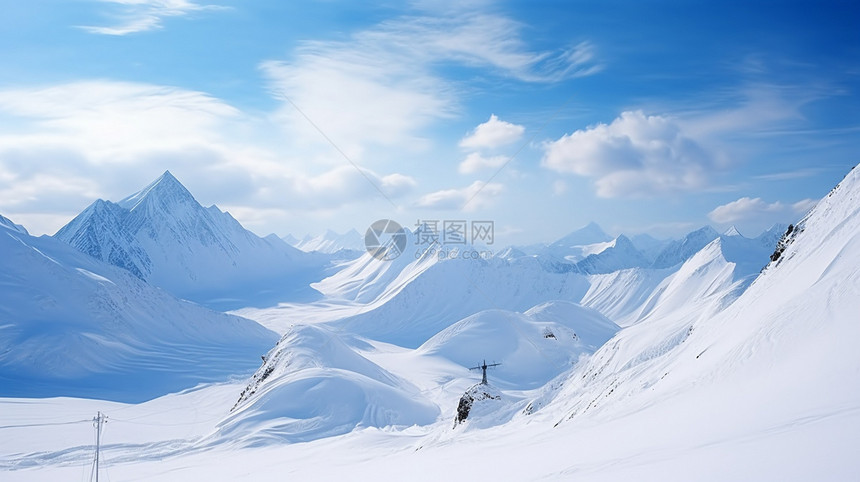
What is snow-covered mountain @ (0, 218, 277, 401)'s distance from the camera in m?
122

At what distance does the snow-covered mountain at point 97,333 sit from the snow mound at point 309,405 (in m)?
60.8

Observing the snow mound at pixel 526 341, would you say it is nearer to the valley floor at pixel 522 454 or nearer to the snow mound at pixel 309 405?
the snow mound at pixel 309 405

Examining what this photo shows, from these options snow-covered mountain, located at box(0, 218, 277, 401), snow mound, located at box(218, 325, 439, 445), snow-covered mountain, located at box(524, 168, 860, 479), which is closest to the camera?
snow-covered mountain, located at box(524, 168, 860, 479)

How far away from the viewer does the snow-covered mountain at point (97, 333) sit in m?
122

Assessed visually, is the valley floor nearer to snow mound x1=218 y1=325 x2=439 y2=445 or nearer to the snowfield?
the snowfield

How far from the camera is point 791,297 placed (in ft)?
64.8

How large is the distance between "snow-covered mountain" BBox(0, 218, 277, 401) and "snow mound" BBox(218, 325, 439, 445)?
200ft

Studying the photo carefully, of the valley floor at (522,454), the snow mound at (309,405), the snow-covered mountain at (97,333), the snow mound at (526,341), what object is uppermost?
the snow-covered mountain at (97,333)

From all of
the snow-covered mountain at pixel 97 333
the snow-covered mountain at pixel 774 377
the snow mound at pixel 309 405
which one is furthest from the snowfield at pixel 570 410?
the snow-covered mountain at pixel 97 333

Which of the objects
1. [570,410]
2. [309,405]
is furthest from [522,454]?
[309,405]

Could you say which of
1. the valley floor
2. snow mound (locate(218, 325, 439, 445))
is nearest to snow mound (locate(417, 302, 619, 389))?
snow mound (locate(218, 325, 439, 445))

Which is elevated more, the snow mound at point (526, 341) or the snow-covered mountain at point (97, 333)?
the snow-covered mountain at point (97, 333)

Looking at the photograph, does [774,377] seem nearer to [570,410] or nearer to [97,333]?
[570,410]

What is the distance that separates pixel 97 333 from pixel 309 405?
11969cm
